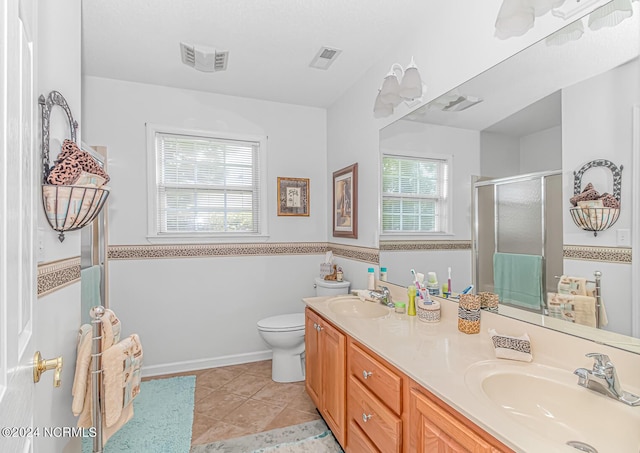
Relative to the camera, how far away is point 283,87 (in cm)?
300

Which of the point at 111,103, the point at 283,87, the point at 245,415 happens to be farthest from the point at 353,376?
the point at 111,103

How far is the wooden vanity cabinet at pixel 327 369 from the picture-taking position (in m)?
1.79

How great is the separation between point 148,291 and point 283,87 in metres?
2.21

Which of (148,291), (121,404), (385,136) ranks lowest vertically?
(121,404)

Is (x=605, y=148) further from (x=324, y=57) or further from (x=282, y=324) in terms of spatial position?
(x=282, y=324)

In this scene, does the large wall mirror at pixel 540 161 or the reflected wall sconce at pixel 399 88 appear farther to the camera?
the reflected wall sconce at pixel 399 88

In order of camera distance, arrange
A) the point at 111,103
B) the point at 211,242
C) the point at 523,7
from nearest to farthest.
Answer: the point at 523,7 < the point at 111,103 < the point at 211,242

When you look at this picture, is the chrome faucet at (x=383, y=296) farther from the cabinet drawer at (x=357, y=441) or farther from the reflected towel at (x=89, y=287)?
the reflected towel at (x=89, y=287)

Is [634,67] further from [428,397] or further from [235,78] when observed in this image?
[235,78]

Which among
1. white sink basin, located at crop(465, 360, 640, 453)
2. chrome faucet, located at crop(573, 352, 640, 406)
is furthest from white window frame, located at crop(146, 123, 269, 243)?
chrome faucet, located at crop(573, 352, 640, 406)

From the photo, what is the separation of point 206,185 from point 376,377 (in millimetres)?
2418

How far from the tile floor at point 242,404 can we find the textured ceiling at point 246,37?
261 cm

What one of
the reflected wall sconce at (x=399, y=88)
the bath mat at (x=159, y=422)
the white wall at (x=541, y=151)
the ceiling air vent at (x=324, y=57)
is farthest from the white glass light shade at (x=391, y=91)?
the bath mat at (x=159, y=422)

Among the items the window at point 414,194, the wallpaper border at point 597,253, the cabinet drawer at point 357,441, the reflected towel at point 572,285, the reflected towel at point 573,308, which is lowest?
the cabinet drawer at point 357,441
